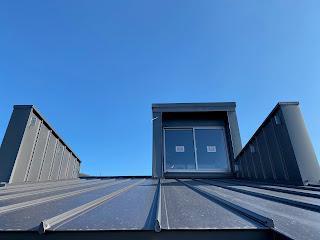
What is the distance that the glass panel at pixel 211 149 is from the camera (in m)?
6.89

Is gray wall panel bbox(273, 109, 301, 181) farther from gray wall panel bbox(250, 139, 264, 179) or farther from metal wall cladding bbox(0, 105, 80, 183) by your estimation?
metal wall cladding bbox(0, 105, 80, 183)

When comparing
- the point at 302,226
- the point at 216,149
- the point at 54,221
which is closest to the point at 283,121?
the point at 302,226

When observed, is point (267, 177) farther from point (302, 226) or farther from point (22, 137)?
point (22, 137)

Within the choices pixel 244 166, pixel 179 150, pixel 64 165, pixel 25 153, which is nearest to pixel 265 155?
Result: pixel 244 166

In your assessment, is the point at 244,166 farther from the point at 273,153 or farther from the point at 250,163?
the point at 273,153

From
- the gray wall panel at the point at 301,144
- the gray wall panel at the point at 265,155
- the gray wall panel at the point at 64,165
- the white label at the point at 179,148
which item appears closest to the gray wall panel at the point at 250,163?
the gray wall panel at the point at 265,155

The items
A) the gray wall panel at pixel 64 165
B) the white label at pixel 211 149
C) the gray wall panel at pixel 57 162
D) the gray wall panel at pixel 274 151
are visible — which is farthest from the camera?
the white label at pixel 211 149

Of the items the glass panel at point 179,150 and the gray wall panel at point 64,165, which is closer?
the gray wall panel at point 64,165

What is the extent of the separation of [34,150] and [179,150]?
5343 mm

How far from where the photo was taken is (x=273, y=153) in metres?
3.42

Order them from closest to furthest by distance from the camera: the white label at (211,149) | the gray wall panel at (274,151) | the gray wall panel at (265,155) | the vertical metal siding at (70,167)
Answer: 1. the gray wall panel at (274,151)
2. the gray wall panel at (265,155)
3. the vertical metal siding at (70,167)
4. the white label at (211,149)

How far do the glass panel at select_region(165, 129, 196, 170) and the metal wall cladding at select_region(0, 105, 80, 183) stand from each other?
4.20m

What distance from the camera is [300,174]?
260 centimetres

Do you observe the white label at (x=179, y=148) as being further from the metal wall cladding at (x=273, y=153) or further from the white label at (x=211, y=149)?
the metal wall cladding at (x=273, y=153)
